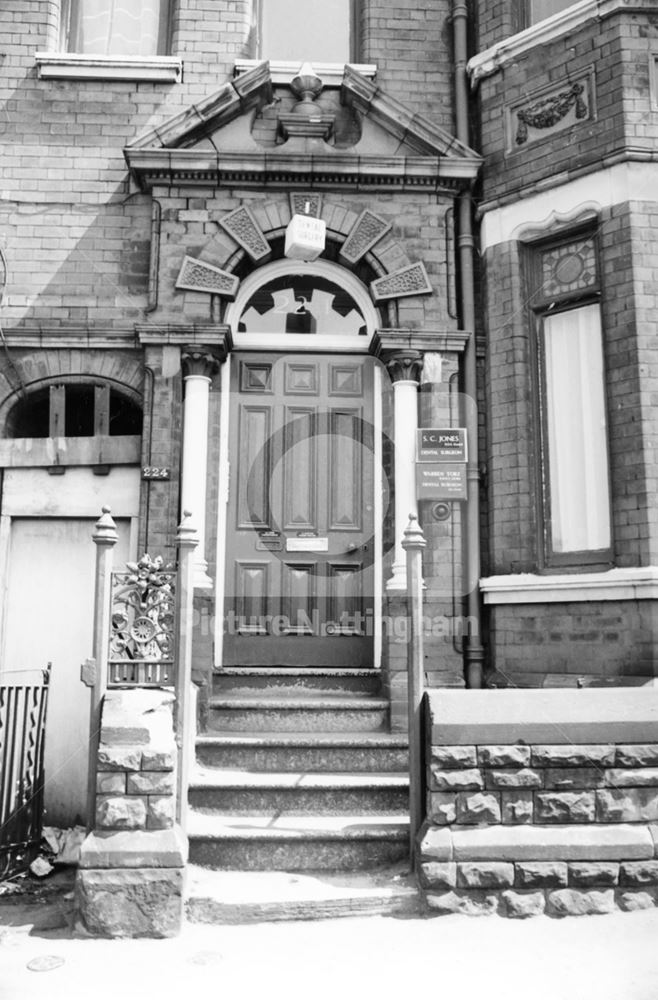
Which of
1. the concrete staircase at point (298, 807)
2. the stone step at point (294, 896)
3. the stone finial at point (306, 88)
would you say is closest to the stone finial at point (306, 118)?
the stone finial at point (306, 88)

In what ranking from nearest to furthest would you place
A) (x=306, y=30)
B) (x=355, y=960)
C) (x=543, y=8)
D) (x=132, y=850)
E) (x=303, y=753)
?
1. (x=355, y=960)
2. (x=132, y=850)
3. (x=303, y=753)
4. (x=543, y=8)
5. (x=306, y=30)

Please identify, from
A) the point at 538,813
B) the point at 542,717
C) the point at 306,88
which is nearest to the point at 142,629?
the point at 542,717

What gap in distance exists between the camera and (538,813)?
4531mm

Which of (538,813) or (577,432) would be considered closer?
(538,813)

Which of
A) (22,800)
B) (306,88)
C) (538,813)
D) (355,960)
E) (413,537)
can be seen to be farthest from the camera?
(306,88)

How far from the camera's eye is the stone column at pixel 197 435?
6.52 m

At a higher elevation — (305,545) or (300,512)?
(300,512)

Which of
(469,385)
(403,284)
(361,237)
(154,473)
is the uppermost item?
(361,237)

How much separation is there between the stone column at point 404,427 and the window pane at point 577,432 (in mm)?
1043

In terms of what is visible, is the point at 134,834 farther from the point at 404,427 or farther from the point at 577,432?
the point at 577,432

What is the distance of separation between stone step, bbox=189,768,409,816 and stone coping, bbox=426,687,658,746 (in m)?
0.80

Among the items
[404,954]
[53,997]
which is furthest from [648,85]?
[53,997]

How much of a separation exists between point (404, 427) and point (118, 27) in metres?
4.38

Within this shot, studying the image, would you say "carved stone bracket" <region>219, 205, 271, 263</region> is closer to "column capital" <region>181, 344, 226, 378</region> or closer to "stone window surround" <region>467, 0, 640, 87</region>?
"column capital" <region>181, 344, 226, 378</region>
